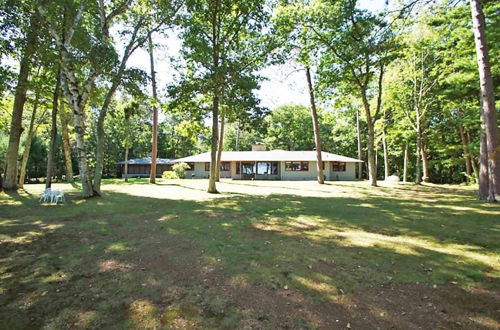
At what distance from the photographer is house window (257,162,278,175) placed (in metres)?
31.5

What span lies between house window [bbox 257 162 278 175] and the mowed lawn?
77.7 ft

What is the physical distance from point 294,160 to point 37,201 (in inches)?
926

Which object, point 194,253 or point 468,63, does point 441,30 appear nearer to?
point 468,63

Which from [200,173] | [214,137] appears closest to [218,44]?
[214,137]

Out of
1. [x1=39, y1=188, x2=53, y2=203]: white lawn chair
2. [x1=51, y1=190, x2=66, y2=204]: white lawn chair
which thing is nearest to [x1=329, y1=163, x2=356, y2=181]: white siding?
[x1=51, y1=190, x2=66, y2=204]: white lawn chair

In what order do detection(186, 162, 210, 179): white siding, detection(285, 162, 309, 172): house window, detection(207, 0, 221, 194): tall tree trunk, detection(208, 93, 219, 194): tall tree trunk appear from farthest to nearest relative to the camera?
detection(186, 162, 210, 179): white siding, detection(285, 162, 309, 172): house window, detection(208, 93, 219, 194): tall tree trunk, detection(207, 0, 221, 194): tall tree trunk

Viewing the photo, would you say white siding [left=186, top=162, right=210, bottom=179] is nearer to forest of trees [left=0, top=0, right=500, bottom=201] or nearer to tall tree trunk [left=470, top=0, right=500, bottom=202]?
forest of trees [left=0, top=0, right=500, bottom=201]

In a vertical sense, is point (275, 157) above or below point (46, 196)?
above

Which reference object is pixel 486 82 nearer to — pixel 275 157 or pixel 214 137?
pixel 214 137

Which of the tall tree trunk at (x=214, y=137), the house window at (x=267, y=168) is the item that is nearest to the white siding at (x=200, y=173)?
the house window at (x=267, y=168)

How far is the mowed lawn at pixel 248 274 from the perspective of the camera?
3.02 metres

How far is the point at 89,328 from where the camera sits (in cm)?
281

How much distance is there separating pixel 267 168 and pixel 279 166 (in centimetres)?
152

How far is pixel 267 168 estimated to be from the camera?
1246 inches
